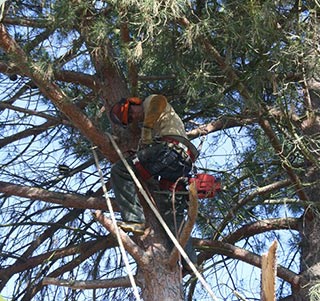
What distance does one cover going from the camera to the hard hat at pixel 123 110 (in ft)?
14.3

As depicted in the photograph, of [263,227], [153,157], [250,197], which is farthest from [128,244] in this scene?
[263,227]

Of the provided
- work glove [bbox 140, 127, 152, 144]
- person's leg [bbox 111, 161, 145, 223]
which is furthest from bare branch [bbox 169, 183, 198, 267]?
work glove [bbox 140, 127, 152, 144]

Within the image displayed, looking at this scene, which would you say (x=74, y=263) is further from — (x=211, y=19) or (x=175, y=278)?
(x=211, y=19)

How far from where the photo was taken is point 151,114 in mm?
4395

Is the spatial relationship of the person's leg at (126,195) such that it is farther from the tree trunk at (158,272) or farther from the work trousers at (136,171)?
the tree trunk at (158,272)

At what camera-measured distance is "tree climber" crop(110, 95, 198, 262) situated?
423 cm

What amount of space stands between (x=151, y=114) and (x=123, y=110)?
0.55ft

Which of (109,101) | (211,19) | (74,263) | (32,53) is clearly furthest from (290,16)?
(74,263)

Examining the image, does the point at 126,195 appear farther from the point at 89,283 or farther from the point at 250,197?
the point at 250,197

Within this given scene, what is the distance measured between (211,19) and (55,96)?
3.53ft

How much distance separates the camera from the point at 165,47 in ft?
15.1

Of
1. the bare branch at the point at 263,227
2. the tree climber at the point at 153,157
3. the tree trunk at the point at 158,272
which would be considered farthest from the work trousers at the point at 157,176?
the bare branch at the point at 263,227

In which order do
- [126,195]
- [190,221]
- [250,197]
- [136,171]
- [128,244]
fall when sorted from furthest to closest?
[250,197] < [136,171] < [126,195] < [128,244] < [190,221]

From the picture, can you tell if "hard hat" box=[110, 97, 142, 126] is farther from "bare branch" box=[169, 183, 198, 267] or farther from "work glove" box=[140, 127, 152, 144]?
"bare branch" box=[169, 183, 198, 267]
